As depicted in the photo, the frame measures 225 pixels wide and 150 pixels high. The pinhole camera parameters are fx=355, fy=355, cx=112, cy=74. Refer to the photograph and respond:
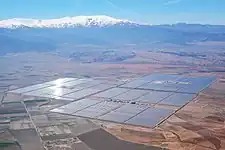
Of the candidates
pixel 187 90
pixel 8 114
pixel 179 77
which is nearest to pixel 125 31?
pixel 179 77

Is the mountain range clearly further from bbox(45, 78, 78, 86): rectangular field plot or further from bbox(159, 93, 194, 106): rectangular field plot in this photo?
bbox(159, 93, 194, 106): rectangular field plot

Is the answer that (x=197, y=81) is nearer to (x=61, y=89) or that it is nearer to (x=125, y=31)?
(x=61, y=89)

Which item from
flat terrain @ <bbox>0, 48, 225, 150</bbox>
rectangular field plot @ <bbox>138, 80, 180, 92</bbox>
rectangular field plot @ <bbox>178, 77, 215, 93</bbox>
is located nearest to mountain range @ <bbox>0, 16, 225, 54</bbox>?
rectangular field plot @ <bbox>178, 77, 215, 93</bbox>

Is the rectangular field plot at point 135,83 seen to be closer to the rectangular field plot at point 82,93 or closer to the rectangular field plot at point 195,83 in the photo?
the rectangular field plot at point 82,93

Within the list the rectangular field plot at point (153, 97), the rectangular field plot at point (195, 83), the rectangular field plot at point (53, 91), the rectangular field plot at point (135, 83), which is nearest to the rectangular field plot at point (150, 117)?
the rectangular field plot at point (153, 97)

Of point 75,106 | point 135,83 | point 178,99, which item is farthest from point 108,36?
point 75,106

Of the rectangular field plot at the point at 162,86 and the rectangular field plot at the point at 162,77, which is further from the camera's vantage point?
the rectangular field plot at the point at 162,77

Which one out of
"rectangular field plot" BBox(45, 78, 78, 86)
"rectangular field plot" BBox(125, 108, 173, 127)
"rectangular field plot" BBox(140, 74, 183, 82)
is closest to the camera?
"rectangular field plot" BBox(125, 108, 173, 127)
